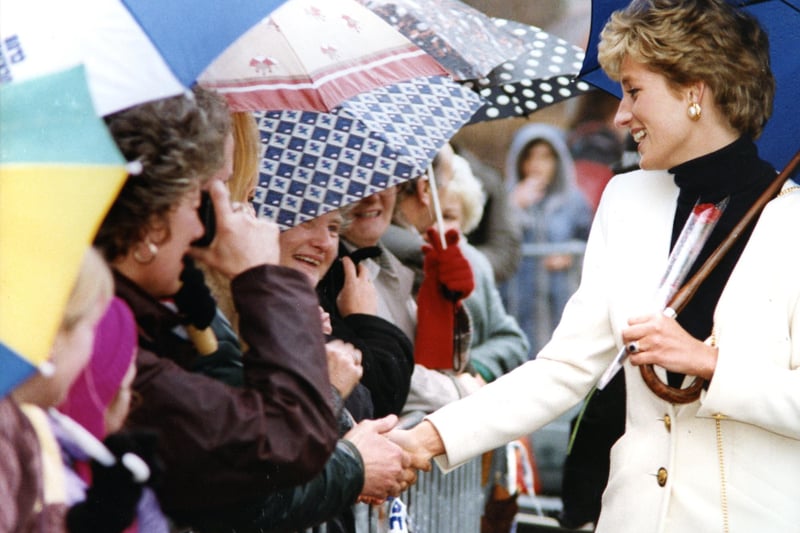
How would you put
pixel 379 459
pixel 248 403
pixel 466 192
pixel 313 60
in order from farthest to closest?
pixel 466 192, pixel 313 60, pixel 379 459, pixel 248 403

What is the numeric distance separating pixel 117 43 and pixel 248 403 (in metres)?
0.77

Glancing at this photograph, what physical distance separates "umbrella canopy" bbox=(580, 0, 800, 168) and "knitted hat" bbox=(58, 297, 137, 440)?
84.5 inches

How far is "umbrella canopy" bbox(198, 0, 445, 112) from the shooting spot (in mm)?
3977

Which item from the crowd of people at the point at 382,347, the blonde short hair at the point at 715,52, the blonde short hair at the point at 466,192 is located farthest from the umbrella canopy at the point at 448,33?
the blonde short hair at the point at 466,192

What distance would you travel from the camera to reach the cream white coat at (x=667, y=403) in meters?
3.62

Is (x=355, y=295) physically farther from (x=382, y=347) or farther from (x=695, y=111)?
(x=695, y=111)

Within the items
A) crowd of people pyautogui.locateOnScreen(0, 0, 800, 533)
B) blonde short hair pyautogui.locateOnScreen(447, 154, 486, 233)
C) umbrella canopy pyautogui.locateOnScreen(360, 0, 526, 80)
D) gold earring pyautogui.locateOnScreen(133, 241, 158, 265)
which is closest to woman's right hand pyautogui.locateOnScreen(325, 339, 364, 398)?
crowd of people pyautogui.locateOnScreen(0, 0, 800, 533)

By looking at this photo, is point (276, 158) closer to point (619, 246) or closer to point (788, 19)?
point (619, 246)

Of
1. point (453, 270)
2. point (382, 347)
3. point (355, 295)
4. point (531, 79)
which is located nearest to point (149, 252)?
point (382, 347)

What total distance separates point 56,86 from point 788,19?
2373 mm

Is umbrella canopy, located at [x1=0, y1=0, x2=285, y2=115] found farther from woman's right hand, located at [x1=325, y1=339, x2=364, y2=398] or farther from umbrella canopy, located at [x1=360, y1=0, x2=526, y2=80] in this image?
umbrella canopy, located at [x1=360, y1=0, x2=526, y2=80]

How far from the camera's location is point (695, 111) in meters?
3.87

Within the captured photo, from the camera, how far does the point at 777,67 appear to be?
411 cm

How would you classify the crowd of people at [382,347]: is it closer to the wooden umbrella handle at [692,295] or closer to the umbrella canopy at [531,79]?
the wooden umbrella handle at [692,295]
